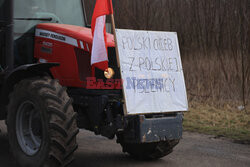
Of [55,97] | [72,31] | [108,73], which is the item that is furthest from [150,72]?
[55,97]

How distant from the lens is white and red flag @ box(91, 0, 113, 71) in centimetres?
504

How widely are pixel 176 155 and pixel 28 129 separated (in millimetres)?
2366

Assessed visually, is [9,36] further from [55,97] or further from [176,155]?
[176,155]

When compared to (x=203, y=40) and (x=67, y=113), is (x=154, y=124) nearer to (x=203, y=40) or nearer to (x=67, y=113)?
(x=67, y=113)

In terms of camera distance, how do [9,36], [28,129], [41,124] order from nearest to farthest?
[41,124] < [28,129] < [9,36]

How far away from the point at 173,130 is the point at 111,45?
140cm

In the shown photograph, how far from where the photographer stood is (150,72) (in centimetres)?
536

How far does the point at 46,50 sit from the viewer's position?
577cm

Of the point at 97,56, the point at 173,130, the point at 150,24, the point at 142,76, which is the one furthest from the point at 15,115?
the point at 150,24

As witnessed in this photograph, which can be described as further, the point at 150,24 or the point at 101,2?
the point at 150,24

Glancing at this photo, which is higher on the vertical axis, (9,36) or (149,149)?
(9,36)

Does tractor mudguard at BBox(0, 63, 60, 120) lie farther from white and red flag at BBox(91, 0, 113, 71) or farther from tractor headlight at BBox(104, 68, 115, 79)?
tractor headlight at BBox(104, 68, 115, 79)

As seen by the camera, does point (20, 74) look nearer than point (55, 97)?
No

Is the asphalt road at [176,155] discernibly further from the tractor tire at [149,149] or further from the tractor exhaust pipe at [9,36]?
the tractor exhaust pipe at [9,36]
